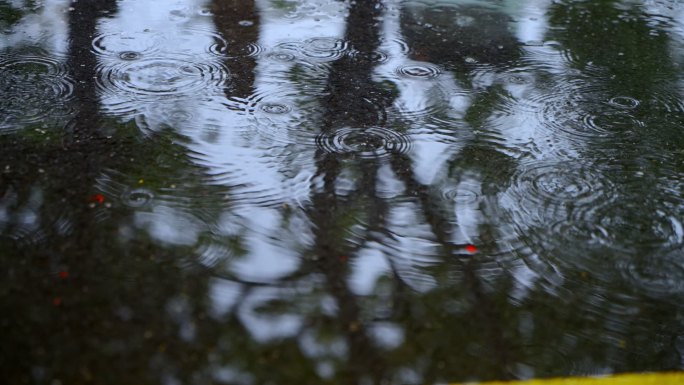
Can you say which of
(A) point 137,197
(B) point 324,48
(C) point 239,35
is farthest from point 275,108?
(C) point 239,35

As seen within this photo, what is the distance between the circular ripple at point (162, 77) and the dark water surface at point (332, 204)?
0.07ft

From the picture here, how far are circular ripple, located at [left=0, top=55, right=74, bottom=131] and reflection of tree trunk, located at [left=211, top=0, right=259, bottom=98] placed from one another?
1.02 meters

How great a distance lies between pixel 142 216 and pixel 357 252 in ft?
3.26

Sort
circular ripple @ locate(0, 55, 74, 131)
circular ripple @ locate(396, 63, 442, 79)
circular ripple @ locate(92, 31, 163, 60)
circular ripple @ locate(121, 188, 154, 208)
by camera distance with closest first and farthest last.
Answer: circular ripple @ locate(121, 188, 154, 208) → circular ripple @ locate(0, 55, 74, 131) → circular ripple @ locate(396, 63, 442, 79) → circular ripple @ locate(92, 31, 163, 60)

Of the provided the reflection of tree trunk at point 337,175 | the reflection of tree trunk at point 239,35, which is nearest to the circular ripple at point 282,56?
the reflection of tree trunk at point 239,35

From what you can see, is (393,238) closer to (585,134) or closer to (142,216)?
(142,216)

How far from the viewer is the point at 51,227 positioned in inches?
121

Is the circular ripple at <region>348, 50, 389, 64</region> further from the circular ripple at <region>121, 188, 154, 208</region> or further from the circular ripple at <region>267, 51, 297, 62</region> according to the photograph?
the circular ripple at <region>121, 188, 154, 208</region>

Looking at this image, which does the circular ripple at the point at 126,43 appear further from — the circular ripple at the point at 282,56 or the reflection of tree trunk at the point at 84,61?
the circular ripple at the point at 282,56

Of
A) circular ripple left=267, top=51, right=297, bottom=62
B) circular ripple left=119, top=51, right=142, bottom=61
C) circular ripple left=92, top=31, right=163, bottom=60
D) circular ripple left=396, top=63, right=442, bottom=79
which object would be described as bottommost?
circular ripple left=92, top=31, right=163, bottom=60

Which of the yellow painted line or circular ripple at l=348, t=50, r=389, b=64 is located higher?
the yellow painted line

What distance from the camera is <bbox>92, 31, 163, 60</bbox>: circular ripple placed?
4.95m

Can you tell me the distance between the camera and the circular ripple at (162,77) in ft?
14.4

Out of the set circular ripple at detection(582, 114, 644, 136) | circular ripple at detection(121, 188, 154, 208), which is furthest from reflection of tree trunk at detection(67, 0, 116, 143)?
circular ripple at detection(582, 114, 644, 136)
